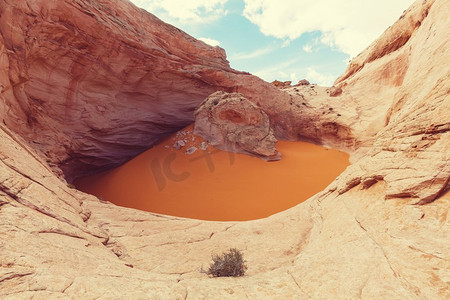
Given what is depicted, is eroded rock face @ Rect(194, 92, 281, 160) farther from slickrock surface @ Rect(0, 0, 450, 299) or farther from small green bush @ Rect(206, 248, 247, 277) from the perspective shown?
small green bush @ Rect(206, 248, 247, 277)

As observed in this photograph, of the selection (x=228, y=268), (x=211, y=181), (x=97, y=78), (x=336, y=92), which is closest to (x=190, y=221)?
(x=228, y=268)

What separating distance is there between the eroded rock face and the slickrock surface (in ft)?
16.9

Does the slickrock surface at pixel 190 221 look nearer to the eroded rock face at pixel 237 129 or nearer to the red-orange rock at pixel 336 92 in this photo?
the eroded rock face at pixel 237 129

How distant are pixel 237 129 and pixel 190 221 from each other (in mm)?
6506

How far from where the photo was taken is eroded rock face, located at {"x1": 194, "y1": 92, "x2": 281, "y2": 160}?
10.8m

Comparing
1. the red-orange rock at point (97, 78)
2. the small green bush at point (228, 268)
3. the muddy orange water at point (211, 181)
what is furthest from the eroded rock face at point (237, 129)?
the small green bush at point (228, 268)

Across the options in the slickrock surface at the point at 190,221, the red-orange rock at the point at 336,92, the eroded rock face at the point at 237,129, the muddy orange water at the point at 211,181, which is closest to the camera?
the slickrock surface at the point at 190,221

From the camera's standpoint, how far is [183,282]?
2422 mm

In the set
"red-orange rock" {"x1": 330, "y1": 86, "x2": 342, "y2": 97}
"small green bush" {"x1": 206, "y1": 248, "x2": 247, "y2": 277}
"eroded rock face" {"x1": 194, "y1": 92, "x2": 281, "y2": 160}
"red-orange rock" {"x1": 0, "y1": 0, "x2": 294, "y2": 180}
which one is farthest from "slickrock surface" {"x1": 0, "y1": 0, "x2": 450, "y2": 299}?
"red-orange rock" {"x1": 330, "y1": 86, "x2": 342, "y2": 97}

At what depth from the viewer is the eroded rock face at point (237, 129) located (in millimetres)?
10781

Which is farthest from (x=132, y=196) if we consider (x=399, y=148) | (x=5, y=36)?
(x=399, y=148)

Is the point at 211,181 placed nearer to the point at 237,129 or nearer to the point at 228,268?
the point at 237,129

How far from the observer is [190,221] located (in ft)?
17.4

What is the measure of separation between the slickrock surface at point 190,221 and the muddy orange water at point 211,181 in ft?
7.05
